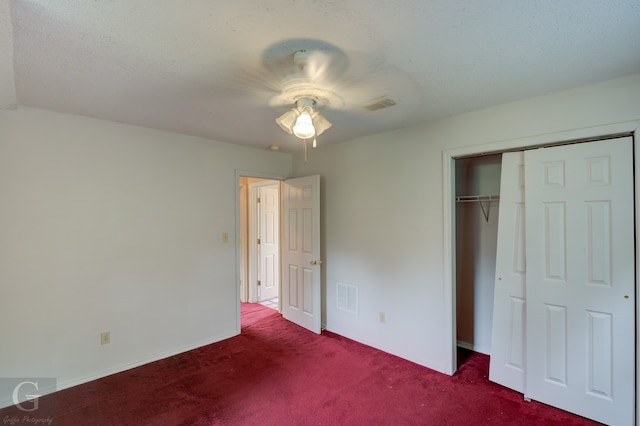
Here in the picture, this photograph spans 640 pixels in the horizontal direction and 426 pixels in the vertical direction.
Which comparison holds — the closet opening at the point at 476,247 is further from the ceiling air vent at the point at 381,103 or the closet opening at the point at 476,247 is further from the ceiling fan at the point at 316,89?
the ceiling fan at the point at 316,89

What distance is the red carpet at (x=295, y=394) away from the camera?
7.13 ft

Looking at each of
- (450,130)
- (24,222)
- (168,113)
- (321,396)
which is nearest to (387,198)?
(450,130)

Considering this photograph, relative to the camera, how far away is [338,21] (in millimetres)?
1395

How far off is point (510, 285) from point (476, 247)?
78 centimetres

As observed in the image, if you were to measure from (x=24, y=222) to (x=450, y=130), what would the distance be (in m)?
3.67

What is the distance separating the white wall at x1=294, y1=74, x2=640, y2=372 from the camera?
2.24 meters

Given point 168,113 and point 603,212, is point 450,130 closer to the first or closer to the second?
point 603,212

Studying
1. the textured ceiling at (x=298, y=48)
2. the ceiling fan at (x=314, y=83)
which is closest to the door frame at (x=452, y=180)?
the textured ceiling at (x=298, y=48)

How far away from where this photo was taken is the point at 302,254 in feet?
13.0

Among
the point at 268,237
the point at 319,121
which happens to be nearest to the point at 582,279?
the point at 319,121

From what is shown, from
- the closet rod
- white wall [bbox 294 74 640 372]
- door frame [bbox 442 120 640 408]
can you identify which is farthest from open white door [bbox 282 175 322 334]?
the closet rod

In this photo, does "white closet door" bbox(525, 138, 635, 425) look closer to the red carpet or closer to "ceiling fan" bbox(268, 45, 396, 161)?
the red carpet

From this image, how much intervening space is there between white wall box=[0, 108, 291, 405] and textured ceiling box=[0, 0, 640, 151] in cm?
43

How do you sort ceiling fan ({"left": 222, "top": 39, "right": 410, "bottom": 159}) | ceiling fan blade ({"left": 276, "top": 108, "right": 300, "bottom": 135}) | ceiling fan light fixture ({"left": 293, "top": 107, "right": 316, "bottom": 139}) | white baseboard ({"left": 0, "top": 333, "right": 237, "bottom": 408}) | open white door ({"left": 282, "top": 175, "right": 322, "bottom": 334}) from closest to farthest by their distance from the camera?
ceiling fan ({"left": 222, "top": 39, "right": 410, "bottom": 159}) < ceiling fan light fixture ({"left": 293, "top": 107, "right": 316, "bottom": 139}) < ceiling fan blade ({"left": 276, "top": 108, "right": 300, "bottom": 135}) < white baseboard ({"left": 0, "top": 333, "right": 237, "bottom": 408}) < open white door ({"left": 282, "top": 175, "right": 322, "bottom": 334})
